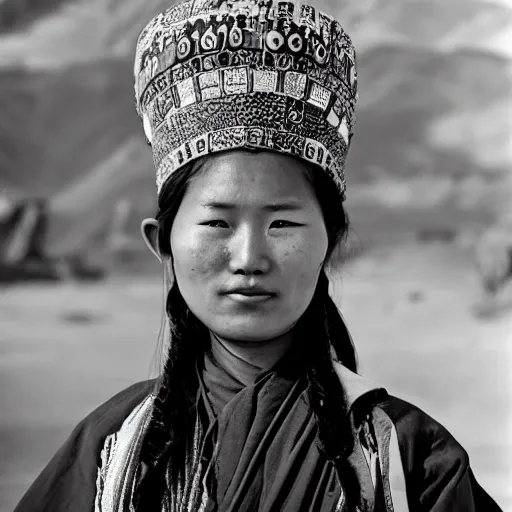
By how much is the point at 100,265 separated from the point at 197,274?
1.64 metres

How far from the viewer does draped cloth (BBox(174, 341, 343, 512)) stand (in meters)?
0.76

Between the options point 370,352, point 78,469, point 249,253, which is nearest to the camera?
point 249,253

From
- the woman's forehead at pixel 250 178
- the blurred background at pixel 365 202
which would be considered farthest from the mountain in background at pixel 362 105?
the woman's forehead at pixel 250 178

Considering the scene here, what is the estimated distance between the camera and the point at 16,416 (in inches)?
85.1

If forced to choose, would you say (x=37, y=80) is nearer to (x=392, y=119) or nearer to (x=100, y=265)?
(x=100, y=265)

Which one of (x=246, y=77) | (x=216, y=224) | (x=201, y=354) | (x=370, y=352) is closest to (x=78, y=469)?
(x=201, y=354)

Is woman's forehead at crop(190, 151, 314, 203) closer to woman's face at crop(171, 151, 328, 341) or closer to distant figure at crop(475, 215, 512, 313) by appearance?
woman's face at crop(171, 151, 328, 341)

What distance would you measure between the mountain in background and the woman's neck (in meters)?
1.49

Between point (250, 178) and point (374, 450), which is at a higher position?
point (250, 178)

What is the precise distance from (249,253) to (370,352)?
61.5 inches

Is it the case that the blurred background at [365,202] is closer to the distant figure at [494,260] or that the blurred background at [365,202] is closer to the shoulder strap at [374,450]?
the distant figure at [494,260]

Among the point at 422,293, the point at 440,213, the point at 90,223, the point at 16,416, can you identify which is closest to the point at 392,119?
the point at 440,213

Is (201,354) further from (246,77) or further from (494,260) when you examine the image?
(494,260)

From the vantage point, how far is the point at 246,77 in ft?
2.52
